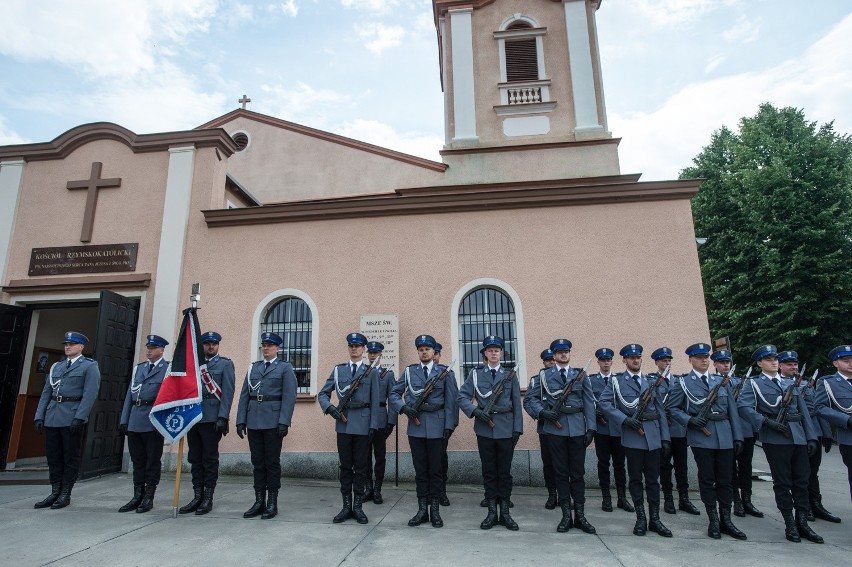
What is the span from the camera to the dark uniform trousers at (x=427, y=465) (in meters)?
5.93

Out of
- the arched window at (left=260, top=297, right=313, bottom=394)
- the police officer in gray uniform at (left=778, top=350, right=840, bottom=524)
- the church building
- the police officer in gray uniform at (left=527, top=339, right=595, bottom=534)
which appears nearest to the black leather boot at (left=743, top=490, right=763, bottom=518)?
the police officer in gray uniform at (left=778, top=350, right=840, bottom=524)

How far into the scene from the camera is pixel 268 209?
9.51 meters

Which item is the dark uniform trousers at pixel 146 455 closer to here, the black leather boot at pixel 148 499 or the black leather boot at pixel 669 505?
the black leather boot at pixel 148 499

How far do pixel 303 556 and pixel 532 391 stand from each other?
10.5 ft

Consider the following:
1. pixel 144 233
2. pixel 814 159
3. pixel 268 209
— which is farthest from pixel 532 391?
pixel 814 159

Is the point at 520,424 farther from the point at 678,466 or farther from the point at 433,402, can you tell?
the point at 678,466

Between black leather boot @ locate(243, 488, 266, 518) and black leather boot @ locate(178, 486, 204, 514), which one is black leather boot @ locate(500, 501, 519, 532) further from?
black leather boot @ locate(178, 486, 204, 514)

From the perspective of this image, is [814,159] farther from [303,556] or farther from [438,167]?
[303,556]

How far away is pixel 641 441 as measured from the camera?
18.7 ft

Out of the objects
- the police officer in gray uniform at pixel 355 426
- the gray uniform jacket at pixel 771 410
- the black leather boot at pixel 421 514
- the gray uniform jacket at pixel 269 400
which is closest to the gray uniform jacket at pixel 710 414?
the gray uniform jacket at pixel 771 410

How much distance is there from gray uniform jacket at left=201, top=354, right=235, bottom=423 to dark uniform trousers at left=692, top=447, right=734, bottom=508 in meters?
5.49

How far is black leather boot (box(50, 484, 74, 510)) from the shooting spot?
21.5 feet

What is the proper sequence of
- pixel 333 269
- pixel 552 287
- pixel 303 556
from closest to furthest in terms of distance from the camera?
pixel 303 556 → pixel 552 287 → pixel 333 269

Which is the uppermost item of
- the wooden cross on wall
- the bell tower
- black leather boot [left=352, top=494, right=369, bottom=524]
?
the bell tower
